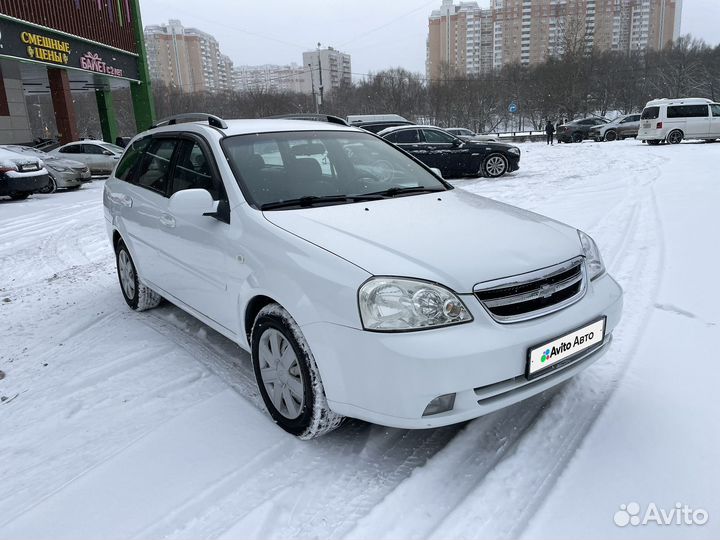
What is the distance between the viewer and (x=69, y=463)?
259cm

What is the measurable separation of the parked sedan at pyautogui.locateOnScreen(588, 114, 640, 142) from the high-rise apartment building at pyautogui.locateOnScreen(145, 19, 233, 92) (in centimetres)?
5863

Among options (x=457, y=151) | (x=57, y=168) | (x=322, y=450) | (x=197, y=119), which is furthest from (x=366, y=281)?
(x=57, y=168)

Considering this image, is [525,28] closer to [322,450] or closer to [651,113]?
[651,113]

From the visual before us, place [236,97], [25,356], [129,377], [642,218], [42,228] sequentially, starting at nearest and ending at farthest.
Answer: [129,377] < [25,356] < [642,218] < [42,228] < [236,97]

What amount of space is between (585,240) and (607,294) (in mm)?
383

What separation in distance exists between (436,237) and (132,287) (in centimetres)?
328

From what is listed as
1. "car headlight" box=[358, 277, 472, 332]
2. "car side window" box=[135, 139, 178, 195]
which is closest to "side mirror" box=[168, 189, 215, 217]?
"car side window" box=[135, 139, 178, 195]

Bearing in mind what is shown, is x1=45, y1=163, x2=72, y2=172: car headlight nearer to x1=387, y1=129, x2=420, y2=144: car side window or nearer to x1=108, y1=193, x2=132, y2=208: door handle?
Result: x1=387, y1=129, x2=420, y2=144: car side window

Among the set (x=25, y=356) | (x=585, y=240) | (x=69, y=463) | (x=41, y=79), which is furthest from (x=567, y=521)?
(x=41, y=79)

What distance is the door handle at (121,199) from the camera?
4.44 metres

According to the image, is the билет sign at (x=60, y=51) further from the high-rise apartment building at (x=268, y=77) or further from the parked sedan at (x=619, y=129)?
the high-rise apartment building at (x=268, y=77)

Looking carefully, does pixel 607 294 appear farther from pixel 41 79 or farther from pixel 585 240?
pixel 41 79

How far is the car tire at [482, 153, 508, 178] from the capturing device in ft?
45.5

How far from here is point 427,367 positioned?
6.90 ft
